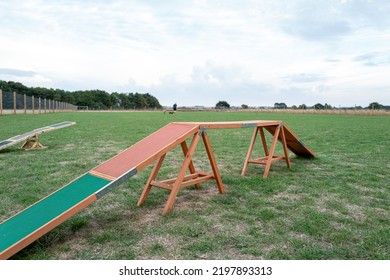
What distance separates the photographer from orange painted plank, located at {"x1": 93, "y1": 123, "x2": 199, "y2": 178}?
3.90 meters

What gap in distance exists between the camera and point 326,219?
386 centimetres

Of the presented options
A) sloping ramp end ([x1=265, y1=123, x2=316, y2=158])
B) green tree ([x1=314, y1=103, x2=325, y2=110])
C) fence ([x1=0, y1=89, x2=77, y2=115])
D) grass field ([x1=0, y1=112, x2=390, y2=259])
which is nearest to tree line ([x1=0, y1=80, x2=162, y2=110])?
fence ([x1=0, y1=89, x2=77, y2=115])

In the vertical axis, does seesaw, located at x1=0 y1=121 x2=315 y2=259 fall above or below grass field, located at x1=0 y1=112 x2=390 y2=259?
above

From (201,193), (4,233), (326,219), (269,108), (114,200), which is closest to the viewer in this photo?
(4,233)

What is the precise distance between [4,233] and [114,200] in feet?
5.52

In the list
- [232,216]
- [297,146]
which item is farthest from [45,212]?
[297,146]

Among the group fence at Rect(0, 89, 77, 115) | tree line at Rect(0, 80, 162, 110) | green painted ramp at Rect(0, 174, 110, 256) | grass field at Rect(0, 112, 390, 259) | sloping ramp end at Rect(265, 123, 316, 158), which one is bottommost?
grass field at Rect(0, 112, 390, 259)

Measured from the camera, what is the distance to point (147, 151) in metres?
4.20

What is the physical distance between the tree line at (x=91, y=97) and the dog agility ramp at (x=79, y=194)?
306ft

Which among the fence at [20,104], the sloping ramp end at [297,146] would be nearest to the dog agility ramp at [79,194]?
the sloping ramp end at [297,146]

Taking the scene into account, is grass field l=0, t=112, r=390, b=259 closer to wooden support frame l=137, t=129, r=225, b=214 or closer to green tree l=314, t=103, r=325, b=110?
wooden support frame l=137, t=129, r=225, b=214

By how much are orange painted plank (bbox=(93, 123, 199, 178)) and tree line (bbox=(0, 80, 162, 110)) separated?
3667 inches
